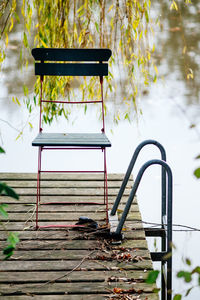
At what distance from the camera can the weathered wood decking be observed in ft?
7.84

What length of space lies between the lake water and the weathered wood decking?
0.81m

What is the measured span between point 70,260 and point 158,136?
3.87 m

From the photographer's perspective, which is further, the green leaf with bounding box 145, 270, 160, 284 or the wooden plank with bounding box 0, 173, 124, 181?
the wooden plank with bounding box 0, 173, 124, 181

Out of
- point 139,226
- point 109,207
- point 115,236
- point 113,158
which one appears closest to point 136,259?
point 115,236

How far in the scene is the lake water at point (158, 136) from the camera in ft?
15.6

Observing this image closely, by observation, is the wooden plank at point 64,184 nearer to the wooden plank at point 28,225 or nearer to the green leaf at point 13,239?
the wooden plank at point 28,225

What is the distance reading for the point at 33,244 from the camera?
2887 millimetres

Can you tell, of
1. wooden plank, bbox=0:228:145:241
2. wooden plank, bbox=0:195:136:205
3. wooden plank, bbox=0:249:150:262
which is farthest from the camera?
wooden plank, bbox=0:195:136:205

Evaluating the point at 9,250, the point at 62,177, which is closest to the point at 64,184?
the point at 62,177

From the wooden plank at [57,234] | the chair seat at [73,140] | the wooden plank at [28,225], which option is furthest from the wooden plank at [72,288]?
the chair seat at [73,140]

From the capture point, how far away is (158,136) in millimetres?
6422

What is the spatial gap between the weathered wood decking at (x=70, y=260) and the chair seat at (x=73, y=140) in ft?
1.47

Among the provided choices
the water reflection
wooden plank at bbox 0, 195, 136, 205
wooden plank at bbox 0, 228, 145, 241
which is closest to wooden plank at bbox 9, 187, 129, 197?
wooden plank at bbox 0, 195, 136, 205

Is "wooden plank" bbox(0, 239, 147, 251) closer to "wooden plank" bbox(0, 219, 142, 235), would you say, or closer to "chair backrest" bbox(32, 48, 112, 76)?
"wooden plank" bbox(0, 219, 142, 235)
